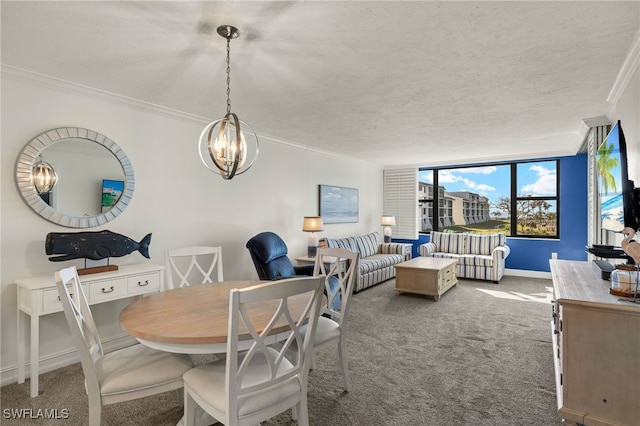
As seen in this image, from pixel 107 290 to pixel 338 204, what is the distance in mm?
4192

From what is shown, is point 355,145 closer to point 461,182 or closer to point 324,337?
point 461,182

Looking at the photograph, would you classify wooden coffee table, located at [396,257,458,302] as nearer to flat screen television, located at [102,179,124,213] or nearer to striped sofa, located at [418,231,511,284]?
striped sofa, located at [418,231,511,284]

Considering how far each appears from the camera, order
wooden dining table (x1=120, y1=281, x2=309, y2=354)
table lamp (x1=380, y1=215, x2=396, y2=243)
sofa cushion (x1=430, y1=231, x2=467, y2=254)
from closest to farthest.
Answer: wooden dining table (x1=120, y1=281, x2=309, y2=354) → sofa cushion (x1=430, y1=231, x2=467, y2=254) → table lamp (x1=380, y1=215, x2=396, y2=243)

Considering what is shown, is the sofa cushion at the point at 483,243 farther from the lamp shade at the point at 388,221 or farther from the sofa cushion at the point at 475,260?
the lamp shade at the point at 388,221

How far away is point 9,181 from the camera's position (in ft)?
8.14

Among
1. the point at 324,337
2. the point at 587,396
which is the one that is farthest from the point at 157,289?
the point at 587,396

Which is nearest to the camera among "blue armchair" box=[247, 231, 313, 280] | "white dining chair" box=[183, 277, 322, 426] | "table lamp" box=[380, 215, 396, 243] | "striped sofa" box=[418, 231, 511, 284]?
"white dining chair" box=[183, 277, 322, 426]

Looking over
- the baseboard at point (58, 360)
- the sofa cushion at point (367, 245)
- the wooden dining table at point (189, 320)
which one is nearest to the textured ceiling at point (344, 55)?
the wooden dining table at point (189, 320)

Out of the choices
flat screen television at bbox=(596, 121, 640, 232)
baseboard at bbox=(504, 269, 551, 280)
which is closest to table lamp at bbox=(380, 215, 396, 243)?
baseboard at bbox=(504, 269, 551, 280)

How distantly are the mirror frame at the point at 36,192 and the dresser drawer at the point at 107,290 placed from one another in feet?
2.00

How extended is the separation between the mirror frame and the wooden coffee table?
373cm

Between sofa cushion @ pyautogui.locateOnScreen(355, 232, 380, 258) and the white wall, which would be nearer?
the white wall

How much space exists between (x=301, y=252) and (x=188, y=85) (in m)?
3.15

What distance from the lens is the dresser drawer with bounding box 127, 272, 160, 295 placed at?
8.97 ft
